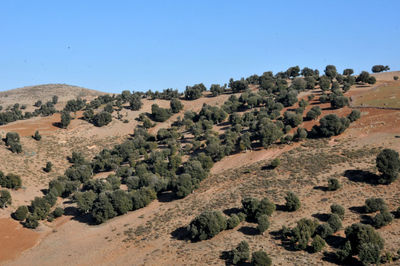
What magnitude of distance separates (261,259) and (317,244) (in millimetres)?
6964

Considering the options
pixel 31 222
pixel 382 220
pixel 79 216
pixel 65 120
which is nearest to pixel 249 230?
pixel 382 220

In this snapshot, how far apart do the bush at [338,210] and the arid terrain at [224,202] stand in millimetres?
777

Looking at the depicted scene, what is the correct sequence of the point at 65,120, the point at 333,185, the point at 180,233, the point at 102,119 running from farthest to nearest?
the point at 102,119 < the point at 65,120 < the point at 333,185 < the point at 180,233

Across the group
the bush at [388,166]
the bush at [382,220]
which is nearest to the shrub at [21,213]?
the bush at [382,220]

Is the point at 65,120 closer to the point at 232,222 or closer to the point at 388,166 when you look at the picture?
the point at 232,222

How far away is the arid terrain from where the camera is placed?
42844 mm

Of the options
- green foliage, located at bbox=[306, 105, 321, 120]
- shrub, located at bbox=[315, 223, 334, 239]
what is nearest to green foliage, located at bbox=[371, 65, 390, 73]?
green foliage, located at bbox=[306, 105, 321, 120]

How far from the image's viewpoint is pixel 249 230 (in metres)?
45.2

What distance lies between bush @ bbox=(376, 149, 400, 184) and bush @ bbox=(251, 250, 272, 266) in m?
25.1

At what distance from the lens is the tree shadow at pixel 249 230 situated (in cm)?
4419

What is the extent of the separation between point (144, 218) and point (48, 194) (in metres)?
22.4

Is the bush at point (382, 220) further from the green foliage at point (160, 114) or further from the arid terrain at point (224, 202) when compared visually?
the green foliage at point (160, 114)

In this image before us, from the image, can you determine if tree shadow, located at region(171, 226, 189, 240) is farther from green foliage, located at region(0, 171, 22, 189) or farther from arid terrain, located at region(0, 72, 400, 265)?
green foliage, located at region(0, 171, 22, 189)

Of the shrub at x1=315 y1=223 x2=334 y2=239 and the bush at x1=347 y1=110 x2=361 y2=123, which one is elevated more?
the bush at x1=347 y1=110 x2=361 y2=123
